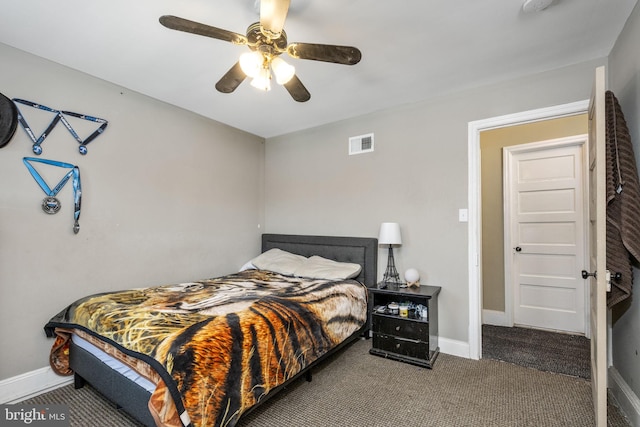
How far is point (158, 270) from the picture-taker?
120 inches

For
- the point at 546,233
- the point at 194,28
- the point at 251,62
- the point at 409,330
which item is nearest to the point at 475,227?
the point at 409,330

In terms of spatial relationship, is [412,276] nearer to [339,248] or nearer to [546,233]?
[339,248]

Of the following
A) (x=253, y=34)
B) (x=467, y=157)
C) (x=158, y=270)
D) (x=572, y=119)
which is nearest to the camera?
(x=253, y=34)

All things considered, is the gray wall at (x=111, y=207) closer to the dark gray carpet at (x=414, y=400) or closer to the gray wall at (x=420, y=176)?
the dark gray carpet at (x=414, y=400)

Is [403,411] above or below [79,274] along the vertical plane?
below

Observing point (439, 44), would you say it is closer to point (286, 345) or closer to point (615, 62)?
point (615, 62)

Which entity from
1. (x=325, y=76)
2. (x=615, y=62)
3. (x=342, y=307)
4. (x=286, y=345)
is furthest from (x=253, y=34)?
(x=615, y=62)

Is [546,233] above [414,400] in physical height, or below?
above

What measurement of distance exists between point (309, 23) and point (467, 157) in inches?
72.2

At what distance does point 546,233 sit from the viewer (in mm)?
3654

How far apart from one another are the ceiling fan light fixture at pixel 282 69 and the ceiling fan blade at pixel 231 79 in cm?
23

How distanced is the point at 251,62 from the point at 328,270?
2.07 metres

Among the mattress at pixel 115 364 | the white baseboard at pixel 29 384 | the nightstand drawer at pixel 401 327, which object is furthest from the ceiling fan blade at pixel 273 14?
the white baseboard at pixel 29 384

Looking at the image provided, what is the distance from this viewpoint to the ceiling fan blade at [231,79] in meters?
1.89
